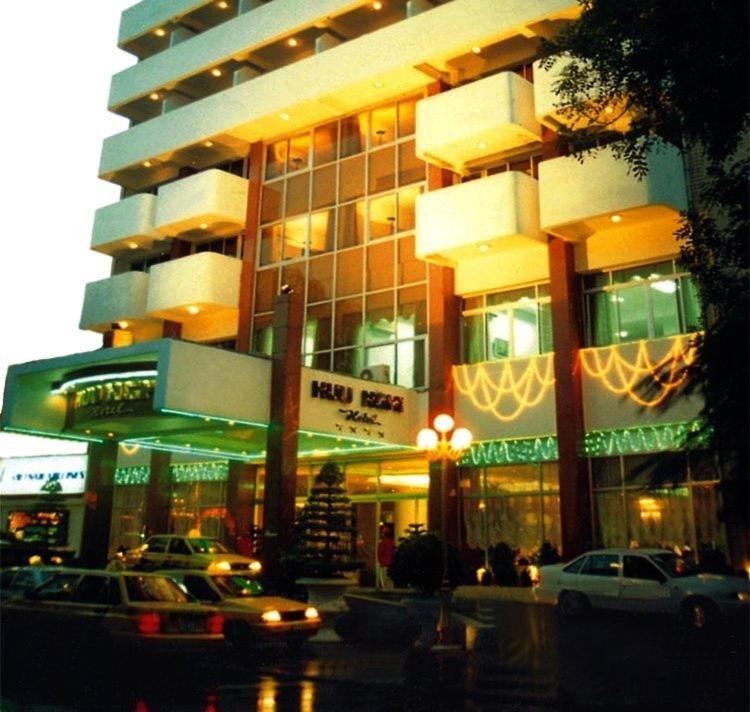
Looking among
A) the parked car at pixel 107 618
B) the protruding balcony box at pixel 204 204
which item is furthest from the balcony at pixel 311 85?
the parked car at pixel 107 618

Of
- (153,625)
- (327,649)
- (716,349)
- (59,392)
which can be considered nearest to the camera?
(716,349)

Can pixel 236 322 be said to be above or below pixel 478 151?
below

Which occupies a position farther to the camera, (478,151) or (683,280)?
(478,151)

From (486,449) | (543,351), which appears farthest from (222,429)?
(543,351)

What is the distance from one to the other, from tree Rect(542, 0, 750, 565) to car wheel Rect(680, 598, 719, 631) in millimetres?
6463

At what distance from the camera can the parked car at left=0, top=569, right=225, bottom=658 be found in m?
10.6

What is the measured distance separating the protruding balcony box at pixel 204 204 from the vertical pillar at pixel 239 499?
29.7 ft

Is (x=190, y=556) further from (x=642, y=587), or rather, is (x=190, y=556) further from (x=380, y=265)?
(x=380, y=265)

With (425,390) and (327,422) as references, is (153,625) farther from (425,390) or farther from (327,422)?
(425,390)

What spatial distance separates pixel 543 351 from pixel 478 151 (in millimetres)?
6634

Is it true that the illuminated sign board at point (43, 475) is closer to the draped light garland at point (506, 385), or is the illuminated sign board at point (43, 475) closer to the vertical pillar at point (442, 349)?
the vertical pillar at point (442, 349)

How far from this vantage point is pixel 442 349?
24891 mm

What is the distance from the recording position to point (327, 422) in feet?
72.8

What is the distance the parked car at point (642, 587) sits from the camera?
1540 centimetres
